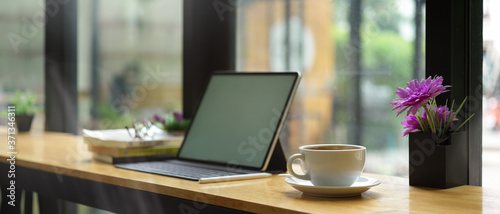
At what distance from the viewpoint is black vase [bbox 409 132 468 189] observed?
3.58 ft

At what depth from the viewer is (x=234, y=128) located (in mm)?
1438

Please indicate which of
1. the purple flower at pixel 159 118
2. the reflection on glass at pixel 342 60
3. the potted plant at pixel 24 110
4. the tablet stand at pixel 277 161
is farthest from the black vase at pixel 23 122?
the reflection on glass at pixel 342 60

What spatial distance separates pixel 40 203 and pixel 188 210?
1.15 metres

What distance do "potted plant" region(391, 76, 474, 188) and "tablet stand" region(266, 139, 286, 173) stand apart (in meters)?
0.31

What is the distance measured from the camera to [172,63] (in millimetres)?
3865

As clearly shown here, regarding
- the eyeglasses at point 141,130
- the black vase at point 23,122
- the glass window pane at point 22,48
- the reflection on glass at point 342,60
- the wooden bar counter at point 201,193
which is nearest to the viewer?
the wooden bar counter at point 201,193

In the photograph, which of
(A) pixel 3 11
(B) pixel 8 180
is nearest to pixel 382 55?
(A) pixel 3 11

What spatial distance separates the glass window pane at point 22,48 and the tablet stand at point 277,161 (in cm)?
185

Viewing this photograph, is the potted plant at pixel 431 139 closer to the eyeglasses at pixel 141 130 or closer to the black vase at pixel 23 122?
the eyeglasses at pixel 141 130

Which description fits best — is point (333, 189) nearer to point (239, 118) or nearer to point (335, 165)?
point (335, 165)

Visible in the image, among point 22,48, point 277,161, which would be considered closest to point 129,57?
point 22,48

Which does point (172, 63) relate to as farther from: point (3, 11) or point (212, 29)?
point (212, 29)

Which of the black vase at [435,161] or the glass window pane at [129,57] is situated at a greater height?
the glass window pane at [129,57]

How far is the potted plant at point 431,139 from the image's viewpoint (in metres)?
1.09
